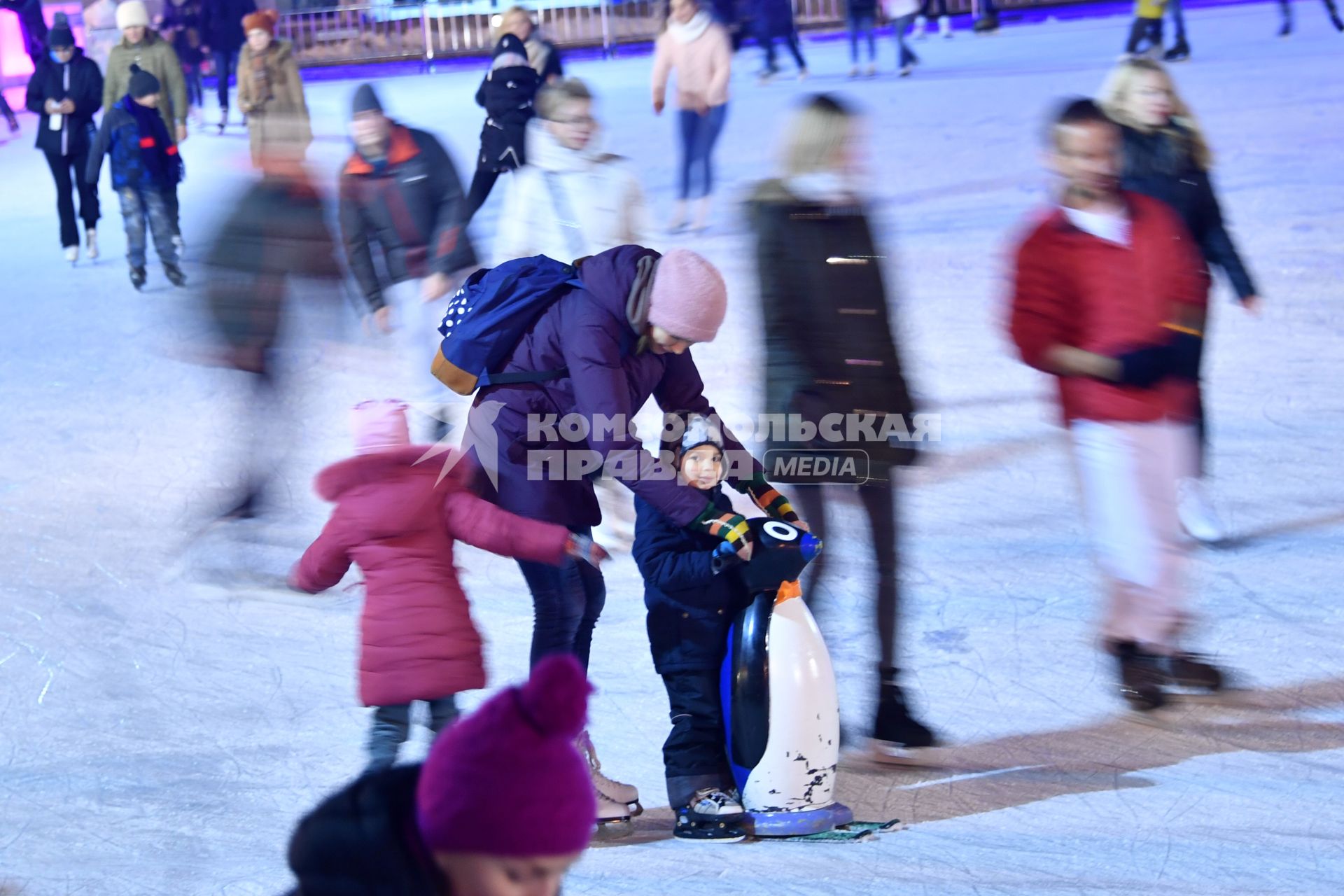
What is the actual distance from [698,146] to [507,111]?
1785mm

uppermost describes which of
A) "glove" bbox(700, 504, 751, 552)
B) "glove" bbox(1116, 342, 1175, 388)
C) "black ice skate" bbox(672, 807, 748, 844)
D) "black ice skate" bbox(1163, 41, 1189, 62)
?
"glove" bbox(1116, 342, 1175, 388)

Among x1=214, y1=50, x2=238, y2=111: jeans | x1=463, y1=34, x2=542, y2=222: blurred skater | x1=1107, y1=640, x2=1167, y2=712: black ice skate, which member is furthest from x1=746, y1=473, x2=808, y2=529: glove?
x1=214, y1=50, x2=238, y2=111: jeans

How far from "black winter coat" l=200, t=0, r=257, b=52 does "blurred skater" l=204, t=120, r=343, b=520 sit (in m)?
12.6

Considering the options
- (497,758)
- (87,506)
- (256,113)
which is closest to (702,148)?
(256,113)

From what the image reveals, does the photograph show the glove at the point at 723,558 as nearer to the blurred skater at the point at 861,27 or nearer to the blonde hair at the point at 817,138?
the blonde hair at the point at 817,138

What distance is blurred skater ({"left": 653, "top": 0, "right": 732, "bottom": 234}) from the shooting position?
31.4 feet

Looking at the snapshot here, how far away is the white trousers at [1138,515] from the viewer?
13.0 ft

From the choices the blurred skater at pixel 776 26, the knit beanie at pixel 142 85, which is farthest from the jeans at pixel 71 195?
the blurred skater at pixel 776 26

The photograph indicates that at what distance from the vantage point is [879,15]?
1677 centimetres

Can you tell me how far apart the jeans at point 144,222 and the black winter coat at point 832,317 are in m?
6.42

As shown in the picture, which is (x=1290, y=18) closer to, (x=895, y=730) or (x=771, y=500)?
(x=895, y=730)

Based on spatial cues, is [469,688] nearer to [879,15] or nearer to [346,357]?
[346,357]

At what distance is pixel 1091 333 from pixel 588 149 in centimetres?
243

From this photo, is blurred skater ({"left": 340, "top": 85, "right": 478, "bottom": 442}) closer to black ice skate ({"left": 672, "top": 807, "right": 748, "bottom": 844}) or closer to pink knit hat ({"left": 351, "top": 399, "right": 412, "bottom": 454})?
pink knit hat ({"left": 351, "top": 399, "right": 412, "bottom": 454})
